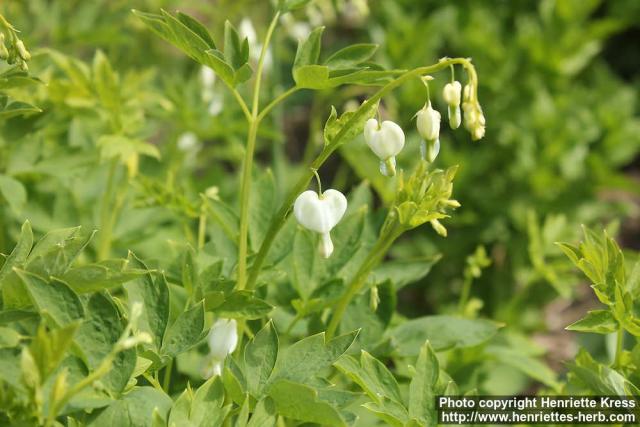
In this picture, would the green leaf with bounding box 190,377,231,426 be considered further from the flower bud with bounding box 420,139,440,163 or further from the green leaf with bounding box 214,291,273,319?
the flower bud with bounding box 420,139,440,163

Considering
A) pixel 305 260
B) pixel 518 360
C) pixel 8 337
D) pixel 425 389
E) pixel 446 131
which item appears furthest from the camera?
pixel 446 131

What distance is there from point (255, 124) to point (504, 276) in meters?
2.47

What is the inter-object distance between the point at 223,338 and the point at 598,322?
0.78m

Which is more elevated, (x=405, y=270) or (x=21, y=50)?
(x=21, y=50)

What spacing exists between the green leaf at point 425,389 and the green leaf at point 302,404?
0.79 ft

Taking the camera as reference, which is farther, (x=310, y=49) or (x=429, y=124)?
(x=310, y=49)

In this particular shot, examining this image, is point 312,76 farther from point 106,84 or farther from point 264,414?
point 106,84

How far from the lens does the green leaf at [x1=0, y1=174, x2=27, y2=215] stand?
1.99 m

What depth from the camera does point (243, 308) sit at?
5.05 ft

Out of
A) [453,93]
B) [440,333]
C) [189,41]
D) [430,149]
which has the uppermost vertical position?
[189,41]

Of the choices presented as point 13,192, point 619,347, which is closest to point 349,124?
point 619,347

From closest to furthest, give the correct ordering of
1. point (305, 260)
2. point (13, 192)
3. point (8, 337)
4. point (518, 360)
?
point (8, 337) → point (305, 260) → point (13, 192) → point (518, 360)

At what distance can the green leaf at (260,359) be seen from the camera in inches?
57.5

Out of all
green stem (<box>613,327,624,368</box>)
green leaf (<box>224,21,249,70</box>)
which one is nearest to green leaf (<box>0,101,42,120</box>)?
green leaf (<box>224,21,249,70</box>)
